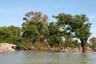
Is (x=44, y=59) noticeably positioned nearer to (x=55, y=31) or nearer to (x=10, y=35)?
(x=55, y=31)

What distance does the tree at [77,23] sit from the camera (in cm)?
8750

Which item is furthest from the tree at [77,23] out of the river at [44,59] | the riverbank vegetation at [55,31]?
the river at [44,59]

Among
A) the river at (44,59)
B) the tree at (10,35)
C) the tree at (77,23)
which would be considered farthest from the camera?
the tree at (10,35)

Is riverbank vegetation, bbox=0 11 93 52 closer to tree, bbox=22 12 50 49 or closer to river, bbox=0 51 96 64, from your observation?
tree, bbox=22 12 50 49

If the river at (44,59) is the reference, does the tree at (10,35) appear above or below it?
above

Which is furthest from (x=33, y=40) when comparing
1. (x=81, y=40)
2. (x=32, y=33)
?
(x=81, y=40)

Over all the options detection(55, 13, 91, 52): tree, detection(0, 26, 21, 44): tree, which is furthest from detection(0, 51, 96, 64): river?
detection(0, 26, 21, 44): tree

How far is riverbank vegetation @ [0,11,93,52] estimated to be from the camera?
287 ft

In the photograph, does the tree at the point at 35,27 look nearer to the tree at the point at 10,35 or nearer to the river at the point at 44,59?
the tree at the point at 10,35

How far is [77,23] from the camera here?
288 ft

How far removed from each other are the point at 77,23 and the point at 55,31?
719 centimetres

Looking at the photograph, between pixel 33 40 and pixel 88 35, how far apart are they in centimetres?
1817

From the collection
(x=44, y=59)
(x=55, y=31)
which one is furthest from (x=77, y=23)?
(x=44, y=59)

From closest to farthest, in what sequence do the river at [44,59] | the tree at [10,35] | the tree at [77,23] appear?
1. the river at [44,59]
2. the tree at [77,23]
3. the tree at [10,35]
